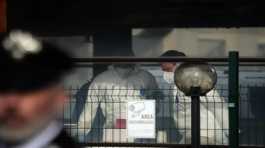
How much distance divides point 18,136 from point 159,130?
14.5 feet

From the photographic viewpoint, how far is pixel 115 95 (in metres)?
6.00

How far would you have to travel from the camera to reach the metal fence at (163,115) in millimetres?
5898

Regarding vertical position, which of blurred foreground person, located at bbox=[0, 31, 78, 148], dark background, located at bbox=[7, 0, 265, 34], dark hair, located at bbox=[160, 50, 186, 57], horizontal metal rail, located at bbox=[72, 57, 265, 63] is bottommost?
blurred foreground person, located at bbox=[0, 31, 78, 148]

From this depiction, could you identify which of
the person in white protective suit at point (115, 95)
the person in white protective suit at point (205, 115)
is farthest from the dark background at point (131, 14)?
the person in white protective suit at point (205, 115)

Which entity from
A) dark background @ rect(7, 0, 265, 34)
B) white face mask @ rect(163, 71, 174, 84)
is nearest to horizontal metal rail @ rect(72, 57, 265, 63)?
white face mask @ rect(163, 71, 174, 84)

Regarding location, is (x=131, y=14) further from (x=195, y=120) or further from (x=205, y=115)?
(x=195, y=120)

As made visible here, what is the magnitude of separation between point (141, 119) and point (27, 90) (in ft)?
13.8

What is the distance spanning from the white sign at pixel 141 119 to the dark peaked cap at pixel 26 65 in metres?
4.15

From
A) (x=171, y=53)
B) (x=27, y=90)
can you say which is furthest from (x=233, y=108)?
(x=27, y=90)

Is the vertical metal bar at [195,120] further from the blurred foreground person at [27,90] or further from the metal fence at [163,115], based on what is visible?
the blurred foreground person at [27,90]

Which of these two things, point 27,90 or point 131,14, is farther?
point 131,14

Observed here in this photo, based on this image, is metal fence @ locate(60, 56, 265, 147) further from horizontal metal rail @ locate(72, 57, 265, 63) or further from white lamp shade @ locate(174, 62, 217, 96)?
white lamp shade @ locate(174, 62, 217, 96)

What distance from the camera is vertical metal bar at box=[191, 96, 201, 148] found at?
17.2 feet

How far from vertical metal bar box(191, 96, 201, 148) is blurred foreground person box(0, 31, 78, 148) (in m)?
3.59
